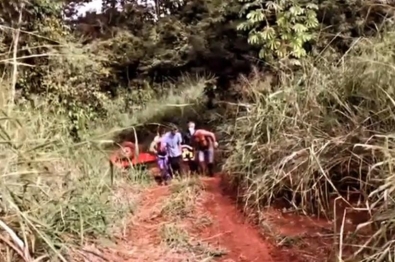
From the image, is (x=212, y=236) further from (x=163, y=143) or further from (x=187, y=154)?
(x=187, y=154)

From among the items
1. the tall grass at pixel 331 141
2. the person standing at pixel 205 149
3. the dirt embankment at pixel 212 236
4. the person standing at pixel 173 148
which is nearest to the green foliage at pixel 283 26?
the person standing at pixel 205 149

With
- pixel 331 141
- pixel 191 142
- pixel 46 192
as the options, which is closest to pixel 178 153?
pixel 191 142

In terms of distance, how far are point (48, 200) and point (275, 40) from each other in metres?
6.80

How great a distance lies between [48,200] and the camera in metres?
4.19

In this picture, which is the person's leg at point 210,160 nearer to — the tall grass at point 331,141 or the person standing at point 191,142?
the person standing at point 191,142

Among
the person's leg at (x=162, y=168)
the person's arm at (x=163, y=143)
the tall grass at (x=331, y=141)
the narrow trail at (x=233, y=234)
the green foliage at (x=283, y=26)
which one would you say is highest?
the green foliage at (x=283, y=26)

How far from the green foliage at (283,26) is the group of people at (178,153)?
5.77 feet

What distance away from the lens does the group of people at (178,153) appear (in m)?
9.90

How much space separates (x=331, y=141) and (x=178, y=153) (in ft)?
16.0

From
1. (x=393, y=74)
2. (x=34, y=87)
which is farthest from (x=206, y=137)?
(x=393, y=74)

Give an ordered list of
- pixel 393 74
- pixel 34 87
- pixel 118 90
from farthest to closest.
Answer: pixel 118 90
pixel 34 87
pixel 393 74

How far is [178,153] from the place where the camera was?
9992mm

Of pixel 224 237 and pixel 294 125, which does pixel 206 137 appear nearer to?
pixel 294 125

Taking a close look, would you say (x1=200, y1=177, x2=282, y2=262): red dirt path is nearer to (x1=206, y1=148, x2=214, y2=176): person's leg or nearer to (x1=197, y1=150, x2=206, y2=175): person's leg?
(x1=206, y1=148, x2=214, y2=176): person's leg
